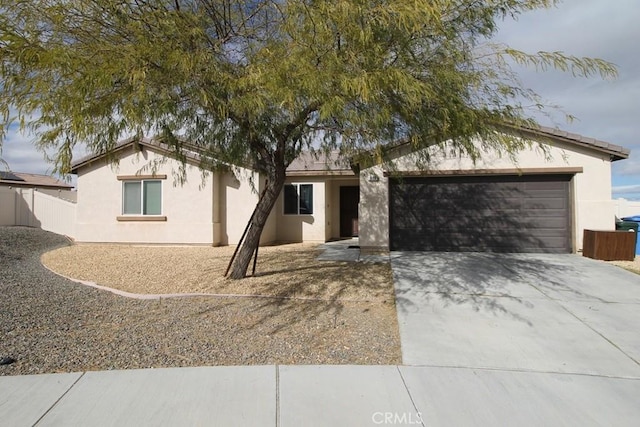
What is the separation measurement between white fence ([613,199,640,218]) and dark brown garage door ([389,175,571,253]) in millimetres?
6313

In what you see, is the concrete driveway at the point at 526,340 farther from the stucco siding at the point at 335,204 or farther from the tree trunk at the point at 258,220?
the stucco siding at the point at 335,204

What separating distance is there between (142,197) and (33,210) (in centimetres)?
707

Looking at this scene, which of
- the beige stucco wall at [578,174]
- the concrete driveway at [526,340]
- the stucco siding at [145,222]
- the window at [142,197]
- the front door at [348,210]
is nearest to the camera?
the concrete driveway at [526,340]

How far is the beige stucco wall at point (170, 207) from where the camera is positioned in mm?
14648

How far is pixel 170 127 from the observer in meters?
6.60

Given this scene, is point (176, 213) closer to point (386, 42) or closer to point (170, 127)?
point (170, 127)

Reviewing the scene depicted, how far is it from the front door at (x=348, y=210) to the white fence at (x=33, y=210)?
11.5 meters

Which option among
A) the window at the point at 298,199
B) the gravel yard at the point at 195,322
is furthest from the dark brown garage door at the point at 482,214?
the window at the point at 298,199

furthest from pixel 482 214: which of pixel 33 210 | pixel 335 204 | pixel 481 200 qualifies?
pixel 33 210

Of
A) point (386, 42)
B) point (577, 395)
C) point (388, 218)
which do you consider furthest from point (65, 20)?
point (388, 218)

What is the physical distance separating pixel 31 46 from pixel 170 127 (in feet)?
7.62

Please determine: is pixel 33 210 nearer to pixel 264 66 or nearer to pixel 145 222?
pixel 145 222

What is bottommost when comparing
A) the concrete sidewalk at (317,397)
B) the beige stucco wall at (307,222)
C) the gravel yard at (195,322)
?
the concrete sidewalk at (317,397)

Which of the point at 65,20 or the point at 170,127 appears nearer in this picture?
the point at 65,20
